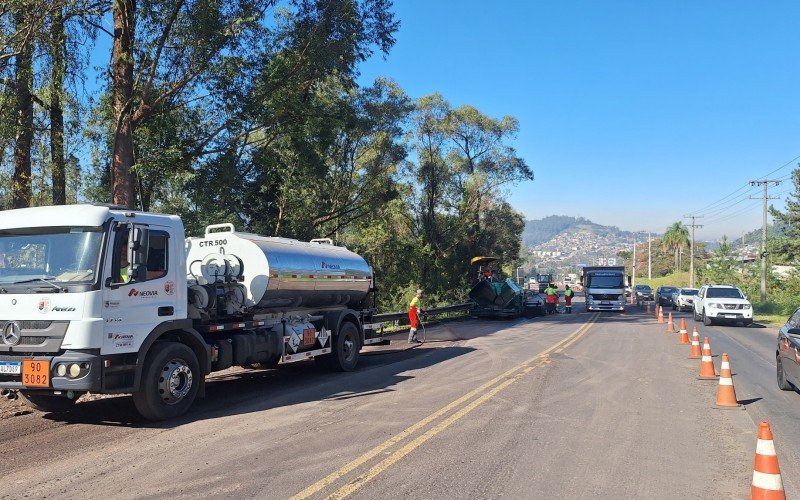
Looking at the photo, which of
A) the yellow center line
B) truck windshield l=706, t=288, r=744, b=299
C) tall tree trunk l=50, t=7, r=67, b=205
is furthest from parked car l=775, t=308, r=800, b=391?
truck windshield l=706, t=288, r=744, b=299

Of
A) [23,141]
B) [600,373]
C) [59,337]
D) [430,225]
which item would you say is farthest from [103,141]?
[430,225]

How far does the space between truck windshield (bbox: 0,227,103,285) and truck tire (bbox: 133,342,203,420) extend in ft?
4.57

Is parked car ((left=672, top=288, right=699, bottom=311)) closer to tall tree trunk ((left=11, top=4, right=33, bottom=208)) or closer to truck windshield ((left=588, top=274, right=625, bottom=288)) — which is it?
truck windshield ((left=588, top=274, right=625, bottom=288))

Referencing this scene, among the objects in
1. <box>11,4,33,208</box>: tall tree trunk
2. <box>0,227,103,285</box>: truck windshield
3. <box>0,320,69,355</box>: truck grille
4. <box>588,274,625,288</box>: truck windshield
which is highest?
<box>11,4,33,208</box>: tall tree trunk

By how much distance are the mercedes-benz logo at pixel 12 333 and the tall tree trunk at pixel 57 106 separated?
9.87m

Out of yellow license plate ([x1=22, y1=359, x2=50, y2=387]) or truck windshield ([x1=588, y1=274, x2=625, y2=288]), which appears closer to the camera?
yellow license plate ([x1=22, y1=359, x2=50, y2=387])

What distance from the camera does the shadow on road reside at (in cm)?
822

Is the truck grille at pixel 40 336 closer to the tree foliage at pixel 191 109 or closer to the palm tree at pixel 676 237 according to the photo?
the tree foliage at pixel 191 109

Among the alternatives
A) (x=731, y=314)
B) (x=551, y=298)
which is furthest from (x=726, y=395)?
(x=551, y=298)

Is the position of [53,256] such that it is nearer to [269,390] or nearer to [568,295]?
[269,390]

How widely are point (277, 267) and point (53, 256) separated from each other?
12.8 ft

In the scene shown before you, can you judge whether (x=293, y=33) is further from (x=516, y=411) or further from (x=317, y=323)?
(x=516, y=411)

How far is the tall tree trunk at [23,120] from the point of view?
46.8 feet

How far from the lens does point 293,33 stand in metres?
18.6
